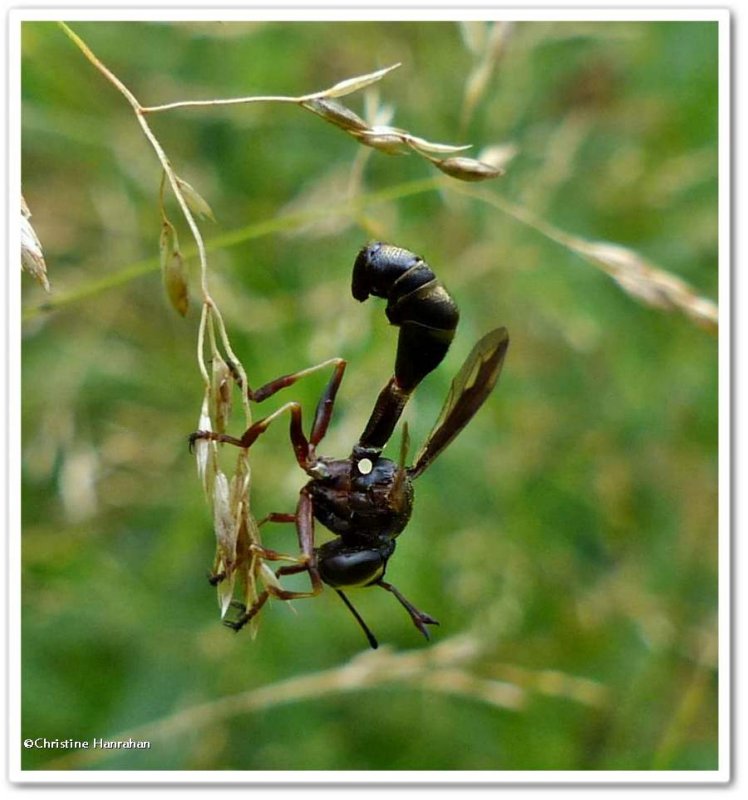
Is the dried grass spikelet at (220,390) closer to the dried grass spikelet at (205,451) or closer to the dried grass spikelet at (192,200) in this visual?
the dried grass spikelet at (205,451)

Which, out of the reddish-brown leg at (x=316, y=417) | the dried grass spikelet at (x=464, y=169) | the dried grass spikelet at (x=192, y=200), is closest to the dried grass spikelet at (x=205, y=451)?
the reddish-brown leg at (x=316, y=417)

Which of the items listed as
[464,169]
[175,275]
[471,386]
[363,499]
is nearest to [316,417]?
[363,499]

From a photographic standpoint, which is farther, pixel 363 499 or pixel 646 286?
pixel 646 286

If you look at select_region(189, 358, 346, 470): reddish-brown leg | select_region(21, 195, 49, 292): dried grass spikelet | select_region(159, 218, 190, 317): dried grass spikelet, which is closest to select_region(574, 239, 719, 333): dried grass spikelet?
select_region(189, 358, 346, 470): reddish-brown leg

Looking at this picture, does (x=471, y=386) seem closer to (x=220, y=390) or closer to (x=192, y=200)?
(x=220, y=390)

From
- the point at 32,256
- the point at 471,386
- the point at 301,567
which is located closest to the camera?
the point at 32,256

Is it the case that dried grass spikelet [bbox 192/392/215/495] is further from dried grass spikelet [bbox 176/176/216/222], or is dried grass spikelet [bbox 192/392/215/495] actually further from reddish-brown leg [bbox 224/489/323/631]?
dried grass spikelet [bbox 176/176/216/222]
